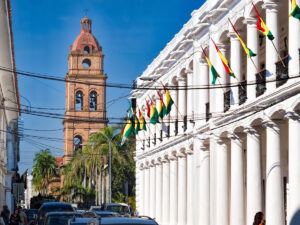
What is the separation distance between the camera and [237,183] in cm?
3216

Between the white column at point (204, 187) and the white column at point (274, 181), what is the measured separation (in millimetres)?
9966

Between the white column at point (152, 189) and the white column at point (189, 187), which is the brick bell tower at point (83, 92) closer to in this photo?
the white column at point (152, 189)

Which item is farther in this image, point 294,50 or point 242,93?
point 242,93

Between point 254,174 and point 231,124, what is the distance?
3.09 metres

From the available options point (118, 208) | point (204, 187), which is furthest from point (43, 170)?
point (204, 187)

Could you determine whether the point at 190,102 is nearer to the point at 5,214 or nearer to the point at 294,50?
the point at 5,214

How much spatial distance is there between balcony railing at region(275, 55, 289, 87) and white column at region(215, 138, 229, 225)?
783 cm

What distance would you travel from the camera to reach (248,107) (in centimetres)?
2947

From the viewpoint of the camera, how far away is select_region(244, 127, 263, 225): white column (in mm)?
29453

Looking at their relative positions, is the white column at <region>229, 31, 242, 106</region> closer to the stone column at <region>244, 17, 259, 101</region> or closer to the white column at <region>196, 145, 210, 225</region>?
A: the stone column at <region>244, 17, 259, 101</region>

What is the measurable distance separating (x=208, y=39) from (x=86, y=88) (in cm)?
9364

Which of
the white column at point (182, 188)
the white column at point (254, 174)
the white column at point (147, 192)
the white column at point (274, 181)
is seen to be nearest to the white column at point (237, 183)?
the white column at point (254, 174)

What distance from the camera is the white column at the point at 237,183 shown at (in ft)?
105

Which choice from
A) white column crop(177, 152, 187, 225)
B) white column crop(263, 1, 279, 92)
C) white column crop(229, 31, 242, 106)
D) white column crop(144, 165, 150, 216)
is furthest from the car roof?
white column crop(144, 165, 150, 216)
